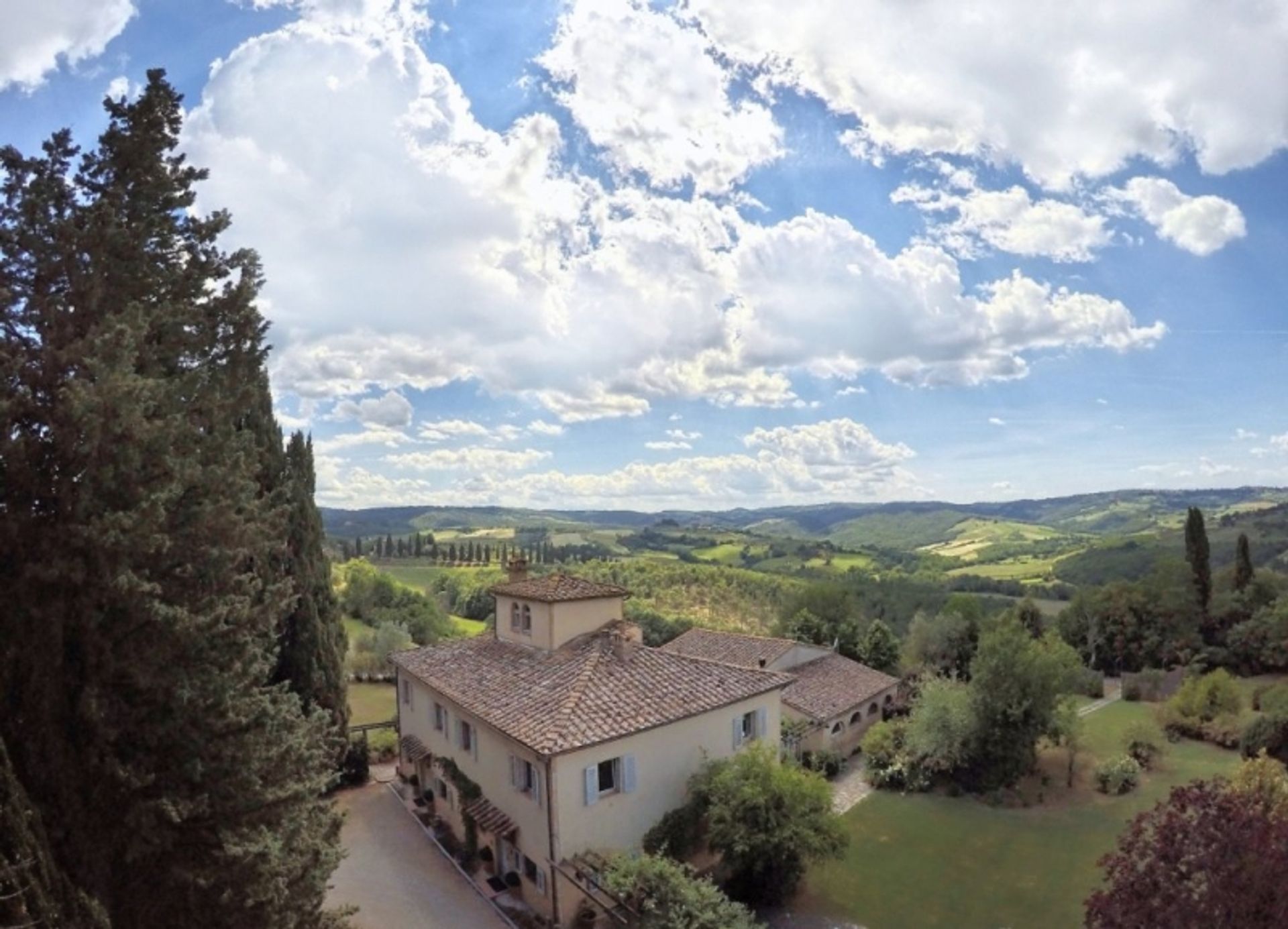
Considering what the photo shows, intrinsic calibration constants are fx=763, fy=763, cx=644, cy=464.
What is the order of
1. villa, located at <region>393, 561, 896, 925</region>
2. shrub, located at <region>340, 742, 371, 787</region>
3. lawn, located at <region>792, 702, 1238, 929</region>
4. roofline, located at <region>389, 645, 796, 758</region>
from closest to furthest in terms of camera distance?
roofline, located at <region>389, 645, 796, 758</region>, villa, located at <region>393, 561, 896, 925</region>, lawn, located at <region>792, 702, 1238, 929</region>, shrub, located at <region>340, 742, 371, 787</region>

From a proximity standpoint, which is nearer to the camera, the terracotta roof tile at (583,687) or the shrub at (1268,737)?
the terracotta roof tile at (583,687)

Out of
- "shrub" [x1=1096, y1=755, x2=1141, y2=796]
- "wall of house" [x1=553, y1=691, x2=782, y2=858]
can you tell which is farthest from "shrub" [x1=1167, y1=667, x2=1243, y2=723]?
"wall of house" [x1=553, y1=691, x2=782, y2=858]

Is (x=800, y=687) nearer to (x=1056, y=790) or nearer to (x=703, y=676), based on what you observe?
(x=1056, y=790)

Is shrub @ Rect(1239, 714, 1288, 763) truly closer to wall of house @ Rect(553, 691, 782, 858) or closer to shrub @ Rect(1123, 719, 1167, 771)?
shrub @ Rect(1123, 719, 1167, 771)

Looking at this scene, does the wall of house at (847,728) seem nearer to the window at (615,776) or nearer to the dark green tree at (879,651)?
the dark green tree at (879,651)

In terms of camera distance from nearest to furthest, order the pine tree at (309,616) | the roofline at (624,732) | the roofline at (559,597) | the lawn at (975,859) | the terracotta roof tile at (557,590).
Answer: the roofline at (624,732)
the lawn at (975,859)
the roofline at (559,597)
the terracotta roof tile at (557,590)
the pine tree at (309,616)

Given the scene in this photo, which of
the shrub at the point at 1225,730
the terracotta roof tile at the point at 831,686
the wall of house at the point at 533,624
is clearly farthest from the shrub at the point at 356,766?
the shrub at the point at 1225,730
